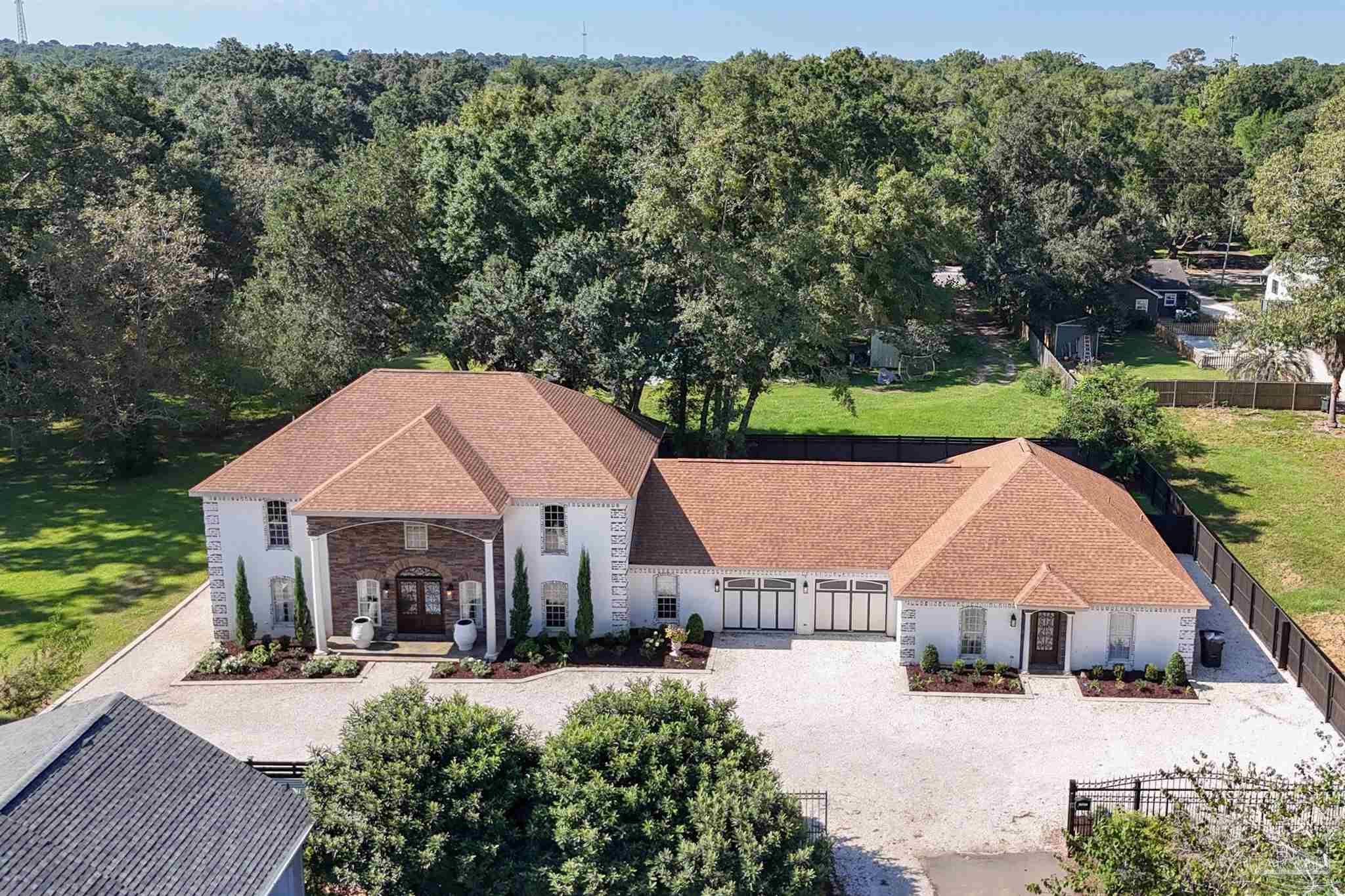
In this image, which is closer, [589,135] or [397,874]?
[397,874]

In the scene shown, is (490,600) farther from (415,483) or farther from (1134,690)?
(1134,690)

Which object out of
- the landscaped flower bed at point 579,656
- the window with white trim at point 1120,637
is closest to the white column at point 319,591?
the landscaped flower bed at point 579,656

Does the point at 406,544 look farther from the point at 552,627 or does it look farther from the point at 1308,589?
the point at 1308,589

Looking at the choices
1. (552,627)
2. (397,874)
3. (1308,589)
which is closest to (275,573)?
(552,627)

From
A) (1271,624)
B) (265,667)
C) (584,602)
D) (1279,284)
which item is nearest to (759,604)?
(584,602)

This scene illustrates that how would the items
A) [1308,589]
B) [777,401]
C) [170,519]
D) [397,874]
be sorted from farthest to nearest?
[777,401] → [170,519] → [1308,589] → [397,874]

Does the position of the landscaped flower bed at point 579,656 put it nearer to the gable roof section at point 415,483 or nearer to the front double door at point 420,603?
the front double door at point 420,603
